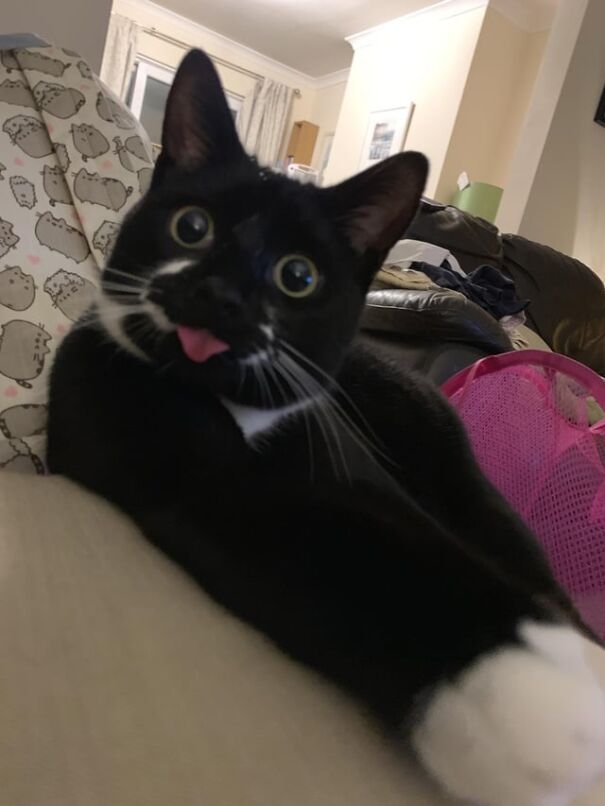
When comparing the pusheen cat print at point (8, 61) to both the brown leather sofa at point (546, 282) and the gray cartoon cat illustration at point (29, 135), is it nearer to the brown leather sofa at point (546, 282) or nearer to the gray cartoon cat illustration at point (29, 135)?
the gray cartoon cat illustration at point (29, 135)

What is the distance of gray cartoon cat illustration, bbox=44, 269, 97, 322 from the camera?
0.84 metres

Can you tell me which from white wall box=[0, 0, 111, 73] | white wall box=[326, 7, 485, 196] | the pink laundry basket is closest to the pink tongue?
the pink laundry basket

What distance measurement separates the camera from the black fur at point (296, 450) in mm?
387

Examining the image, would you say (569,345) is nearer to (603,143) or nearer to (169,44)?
(603,143)

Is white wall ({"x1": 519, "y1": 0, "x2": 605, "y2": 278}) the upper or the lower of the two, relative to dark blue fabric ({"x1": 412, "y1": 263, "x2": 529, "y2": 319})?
upper

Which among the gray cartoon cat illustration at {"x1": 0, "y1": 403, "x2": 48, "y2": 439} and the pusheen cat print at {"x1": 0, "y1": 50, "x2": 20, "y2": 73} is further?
the pusheen cat print at {"x1": 0, "y1": 50, "x2": 20, "y2": 73}

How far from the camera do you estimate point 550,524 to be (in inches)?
37.0

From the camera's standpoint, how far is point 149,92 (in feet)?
20.4

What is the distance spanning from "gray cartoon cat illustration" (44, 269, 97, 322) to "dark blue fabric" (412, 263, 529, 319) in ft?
3.99

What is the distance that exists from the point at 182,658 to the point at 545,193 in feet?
11.7

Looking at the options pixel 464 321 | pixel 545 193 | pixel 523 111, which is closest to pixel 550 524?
pixel 464 321

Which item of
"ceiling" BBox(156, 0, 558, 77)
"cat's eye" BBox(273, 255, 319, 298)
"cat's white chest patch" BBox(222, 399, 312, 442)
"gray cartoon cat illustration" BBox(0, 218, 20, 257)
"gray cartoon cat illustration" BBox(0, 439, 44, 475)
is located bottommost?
"gray cartoon cat illustration" BBox(0, 439, 44, 475)

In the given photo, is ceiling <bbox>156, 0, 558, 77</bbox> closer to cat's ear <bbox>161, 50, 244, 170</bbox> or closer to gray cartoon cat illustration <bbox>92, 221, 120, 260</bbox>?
gray cartoon cat illustration <bbox>92, 221, 120, 260</bbox>

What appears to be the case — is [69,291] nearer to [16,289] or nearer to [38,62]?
[16,289]
